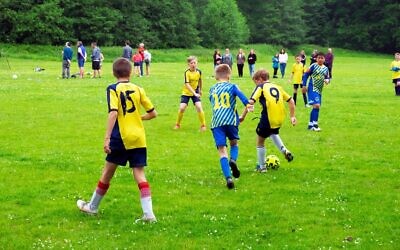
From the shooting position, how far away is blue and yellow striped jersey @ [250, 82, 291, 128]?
37.7 ft

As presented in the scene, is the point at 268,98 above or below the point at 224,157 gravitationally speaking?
above

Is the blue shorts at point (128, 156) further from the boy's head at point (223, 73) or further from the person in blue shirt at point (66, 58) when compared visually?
the person in blue shirt at point (66, 58)

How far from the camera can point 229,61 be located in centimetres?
3969

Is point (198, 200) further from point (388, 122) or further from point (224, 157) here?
point (388, 122)

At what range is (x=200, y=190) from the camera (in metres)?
10.2

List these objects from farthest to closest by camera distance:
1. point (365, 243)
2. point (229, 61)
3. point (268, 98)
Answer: point (229, 61)
point (268, 98)
point (365, 243)

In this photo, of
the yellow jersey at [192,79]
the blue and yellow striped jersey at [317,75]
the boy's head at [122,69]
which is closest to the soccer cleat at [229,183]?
the boy's head at [122,69]

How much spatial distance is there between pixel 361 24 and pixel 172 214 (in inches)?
4092

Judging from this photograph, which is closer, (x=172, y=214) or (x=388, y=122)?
(x=172, y=214)

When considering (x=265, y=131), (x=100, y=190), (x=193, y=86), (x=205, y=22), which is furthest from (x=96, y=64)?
(x=205, y=22)

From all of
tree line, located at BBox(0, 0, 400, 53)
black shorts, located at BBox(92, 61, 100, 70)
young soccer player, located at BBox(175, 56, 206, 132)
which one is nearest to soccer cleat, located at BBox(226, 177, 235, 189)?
young soccer player, located at BBox(175, 56, 206, 132)

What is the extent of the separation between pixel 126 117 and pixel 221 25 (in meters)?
90.5

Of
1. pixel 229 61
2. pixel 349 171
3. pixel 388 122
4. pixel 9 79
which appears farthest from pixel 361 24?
pixel 349 171

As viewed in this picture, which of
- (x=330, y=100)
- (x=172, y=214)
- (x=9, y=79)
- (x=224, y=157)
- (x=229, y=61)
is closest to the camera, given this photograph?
(x=172, y=214)
